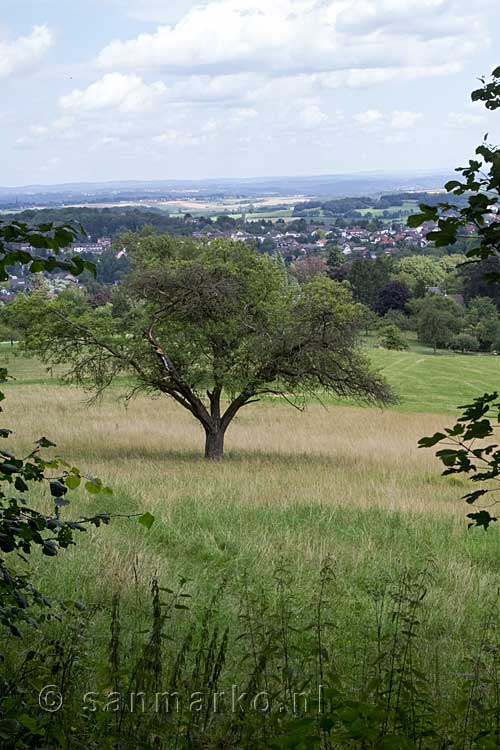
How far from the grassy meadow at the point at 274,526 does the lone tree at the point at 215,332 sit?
1980 millimetres

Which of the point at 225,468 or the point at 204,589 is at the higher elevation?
the point at 204,589

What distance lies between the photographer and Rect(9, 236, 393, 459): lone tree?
64.1 ft

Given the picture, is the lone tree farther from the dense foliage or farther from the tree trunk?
the dense foliage

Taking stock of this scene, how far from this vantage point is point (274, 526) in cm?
1084

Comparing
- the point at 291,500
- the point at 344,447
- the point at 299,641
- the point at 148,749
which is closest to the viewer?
the point at 148,749

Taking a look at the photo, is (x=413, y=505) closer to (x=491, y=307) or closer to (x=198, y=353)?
(x=198, y=353)

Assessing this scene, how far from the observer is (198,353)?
66.5 ft

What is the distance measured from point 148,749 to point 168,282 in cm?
1615

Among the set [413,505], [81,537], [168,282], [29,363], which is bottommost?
[29,363]

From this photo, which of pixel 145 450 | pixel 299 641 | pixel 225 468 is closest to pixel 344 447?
pixel 145 450

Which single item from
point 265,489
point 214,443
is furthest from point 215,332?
point 265,489

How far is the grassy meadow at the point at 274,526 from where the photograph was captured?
6.84 metres

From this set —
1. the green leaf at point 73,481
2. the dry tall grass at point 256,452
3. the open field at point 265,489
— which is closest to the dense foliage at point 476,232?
the green leaf at point 73,481

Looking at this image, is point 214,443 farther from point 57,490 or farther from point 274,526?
point 57,490
